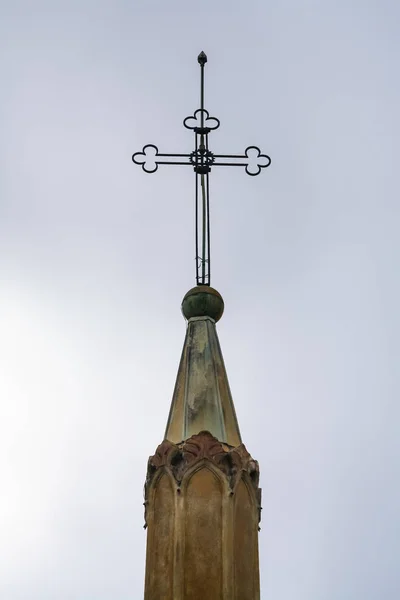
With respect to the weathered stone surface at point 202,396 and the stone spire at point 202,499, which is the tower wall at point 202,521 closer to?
the stone spire at point 202,499

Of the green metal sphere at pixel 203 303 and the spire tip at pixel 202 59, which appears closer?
the green metal sphere at pixel 203 303

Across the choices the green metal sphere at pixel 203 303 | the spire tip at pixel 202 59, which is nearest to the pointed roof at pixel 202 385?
the green metal sphere at pixel 203 303

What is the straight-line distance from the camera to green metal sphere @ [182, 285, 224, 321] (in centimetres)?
1159

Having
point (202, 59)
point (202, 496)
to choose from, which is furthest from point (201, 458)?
A: point (202, 59)

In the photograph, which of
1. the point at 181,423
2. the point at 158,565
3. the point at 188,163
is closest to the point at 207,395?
the point at 181,423

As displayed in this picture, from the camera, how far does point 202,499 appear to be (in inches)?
393

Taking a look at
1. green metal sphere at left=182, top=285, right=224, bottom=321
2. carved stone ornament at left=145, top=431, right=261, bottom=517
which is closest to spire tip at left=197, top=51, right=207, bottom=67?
green metal sphere at left=182, top=285, right=224, bottom=321

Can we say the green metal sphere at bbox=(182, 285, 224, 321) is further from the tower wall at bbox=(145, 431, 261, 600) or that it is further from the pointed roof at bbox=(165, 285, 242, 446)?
the tower wall at bbox=(145, 431, 261, 600)

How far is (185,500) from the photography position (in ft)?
32.7

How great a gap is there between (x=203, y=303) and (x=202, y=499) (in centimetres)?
247

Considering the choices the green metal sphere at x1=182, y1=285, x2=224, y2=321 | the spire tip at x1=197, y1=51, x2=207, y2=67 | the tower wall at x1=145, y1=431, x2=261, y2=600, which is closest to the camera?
the tower wall at x1=145, y1=431, x2=261, y2=600

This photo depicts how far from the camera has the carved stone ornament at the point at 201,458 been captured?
33.3 ft

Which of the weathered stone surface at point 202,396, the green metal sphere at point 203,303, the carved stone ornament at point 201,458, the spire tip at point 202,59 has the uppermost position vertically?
the spire tip at point 202,59

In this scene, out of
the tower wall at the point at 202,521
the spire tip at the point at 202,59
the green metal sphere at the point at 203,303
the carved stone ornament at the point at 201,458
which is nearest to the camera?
the tower wall at the point at 202,521
